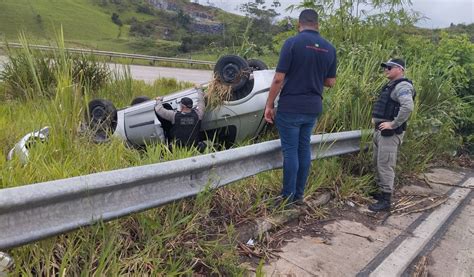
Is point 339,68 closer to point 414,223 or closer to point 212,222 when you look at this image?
point 414,223

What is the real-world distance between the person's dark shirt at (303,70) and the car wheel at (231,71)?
161cm

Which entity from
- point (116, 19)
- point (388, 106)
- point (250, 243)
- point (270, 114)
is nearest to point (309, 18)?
point (270, 114)

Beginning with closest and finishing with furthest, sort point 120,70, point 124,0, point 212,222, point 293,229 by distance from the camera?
point 212,222 → point 293,229 → point 120,70 → point 124,0

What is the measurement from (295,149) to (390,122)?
1402 mm

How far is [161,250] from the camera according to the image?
2.97m

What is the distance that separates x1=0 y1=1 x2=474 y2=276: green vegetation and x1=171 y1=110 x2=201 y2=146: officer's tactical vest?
68 centimetres

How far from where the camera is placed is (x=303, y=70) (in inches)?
171

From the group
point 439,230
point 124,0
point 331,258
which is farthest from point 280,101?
point 124,0

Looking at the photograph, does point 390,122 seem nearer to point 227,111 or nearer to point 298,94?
point 298,94

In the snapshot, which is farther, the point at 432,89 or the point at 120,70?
the point at 120,70

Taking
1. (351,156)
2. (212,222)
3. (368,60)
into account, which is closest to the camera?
(212,222)

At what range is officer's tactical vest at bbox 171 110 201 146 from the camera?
5684mm

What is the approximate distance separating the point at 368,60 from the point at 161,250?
16.1 ft

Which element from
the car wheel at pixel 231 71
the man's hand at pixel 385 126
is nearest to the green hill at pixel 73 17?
the car wheel at pixel 231 71
